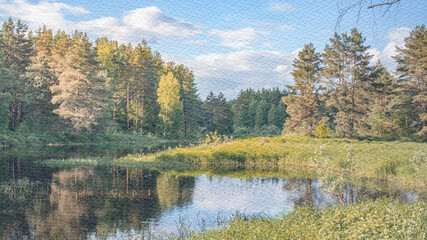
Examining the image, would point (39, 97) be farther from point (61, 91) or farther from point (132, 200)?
point (132, 200)

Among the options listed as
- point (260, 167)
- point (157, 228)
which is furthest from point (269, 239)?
point (260, 167)

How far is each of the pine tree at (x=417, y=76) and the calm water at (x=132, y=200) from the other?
21.6m

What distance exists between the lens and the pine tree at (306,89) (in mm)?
33719

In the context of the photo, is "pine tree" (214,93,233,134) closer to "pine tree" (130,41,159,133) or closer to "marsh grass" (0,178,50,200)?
"pine tree" (130,41,159,133)

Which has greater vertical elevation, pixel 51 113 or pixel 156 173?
pixel 51 113

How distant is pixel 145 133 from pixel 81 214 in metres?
36.0

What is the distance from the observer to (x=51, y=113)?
34.2 metres

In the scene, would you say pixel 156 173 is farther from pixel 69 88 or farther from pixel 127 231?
pixel 69 88

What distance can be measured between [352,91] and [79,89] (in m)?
26.7

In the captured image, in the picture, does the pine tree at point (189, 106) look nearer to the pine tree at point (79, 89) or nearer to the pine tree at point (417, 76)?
the pine tree at point (79, 89)

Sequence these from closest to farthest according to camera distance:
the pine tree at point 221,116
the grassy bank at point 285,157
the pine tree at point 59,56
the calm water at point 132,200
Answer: the calm water at point 132,200, the grassy bank at point 285,157, the pine tree at point 221,116, the pine tree at point 59,56

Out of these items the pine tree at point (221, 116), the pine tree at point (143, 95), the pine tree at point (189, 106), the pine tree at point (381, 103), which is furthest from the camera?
the pine tree at point (143, 95)

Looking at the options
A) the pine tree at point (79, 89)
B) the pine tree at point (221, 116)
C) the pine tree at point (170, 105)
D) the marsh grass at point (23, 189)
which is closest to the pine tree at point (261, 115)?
the pine tree at point (221, 116)

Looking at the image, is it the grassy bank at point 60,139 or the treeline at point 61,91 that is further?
the treeline at point 61,91
